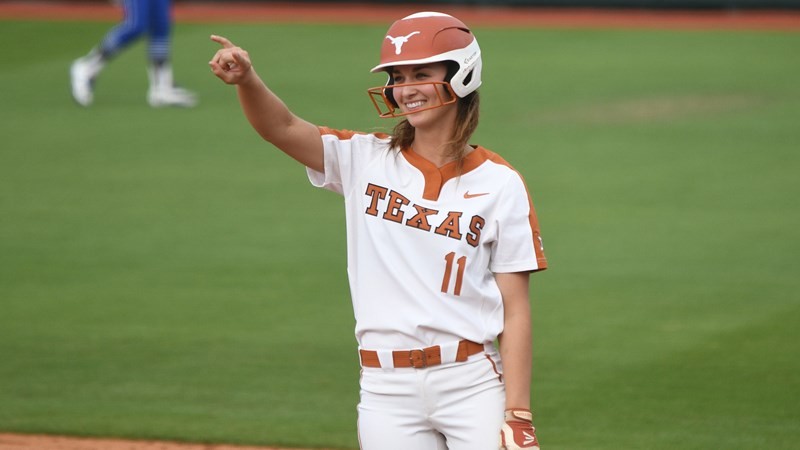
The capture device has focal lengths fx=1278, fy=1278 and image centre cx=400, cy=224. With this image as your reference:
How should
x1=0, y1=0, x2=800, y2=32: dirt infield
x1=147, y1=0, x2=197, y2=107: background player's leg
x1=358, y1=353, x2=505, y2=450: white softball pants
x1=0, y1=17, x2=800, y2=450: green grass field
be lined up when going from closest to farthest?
x1=358, y1=353, x2=505, y2=450: white softball pants < x1=0, y1=17, x2=800, y2=450: green grass field < x1=147, y1=0, x2=197, y2=107: background player's leg < x1=0, y1=0, x2=800, y2=32: dirt infield

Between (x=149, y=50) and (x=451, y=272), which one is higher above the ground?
(x=149, y=50)

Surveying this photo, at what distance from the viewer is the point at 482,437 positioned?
3.40 meters

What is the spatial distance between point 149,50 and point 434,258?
432 inches

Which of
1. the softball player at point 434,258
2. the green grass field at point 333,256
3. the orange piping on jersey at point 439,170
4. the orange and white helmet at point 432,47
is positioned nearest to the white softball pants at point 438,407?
the softball player at point 434,258

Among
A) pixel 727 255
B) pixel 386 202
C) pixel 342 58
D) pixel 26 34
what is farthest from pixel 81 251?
pixel 26 34

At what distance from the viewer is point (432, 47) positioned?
137 inches

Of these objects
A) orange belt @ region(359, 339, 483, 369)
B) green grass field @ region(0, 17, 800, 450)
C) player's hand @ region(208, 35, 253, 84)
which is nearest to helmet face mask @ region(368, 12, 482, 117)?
player's hand @ region(208, 35, 253, 84)

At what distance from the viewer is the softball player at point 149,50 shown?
45.5ft

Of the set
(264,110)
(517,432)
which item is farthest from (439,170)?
(517,432)

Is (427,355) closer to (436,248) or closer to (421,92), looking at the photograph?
(436,248)

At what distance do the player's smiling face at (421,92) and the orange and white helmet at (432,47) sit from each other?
4cm

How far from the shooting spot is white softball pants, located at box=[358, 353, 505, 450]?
3.42 metres

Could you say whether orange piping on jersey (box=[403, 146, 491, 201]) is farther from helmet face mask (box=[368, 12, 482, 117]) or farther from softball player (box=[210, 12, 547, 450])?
helmet face mask (box=[368, 12, 482, 117])

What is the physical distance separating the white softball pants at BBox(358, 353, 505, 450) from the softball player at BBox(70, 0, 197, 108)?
1082 cm
